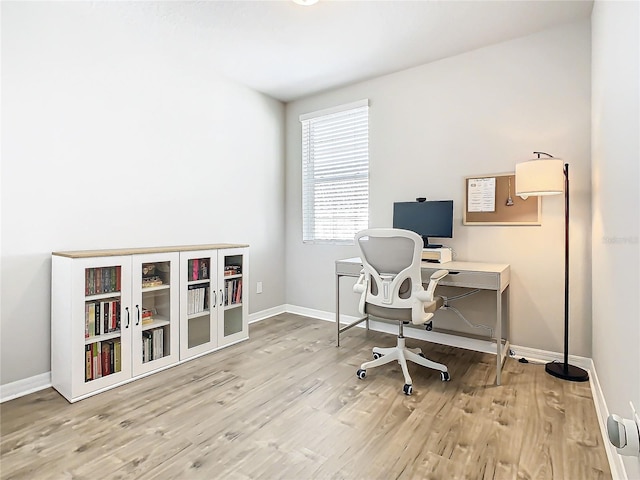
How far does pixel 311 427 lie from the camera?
6.03 ft

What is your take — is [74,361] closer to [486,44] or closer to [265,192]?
[265,192]

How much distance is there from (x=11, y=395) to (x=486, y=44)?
4.27 metres

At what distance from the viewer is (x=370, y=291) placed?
8.12 feet

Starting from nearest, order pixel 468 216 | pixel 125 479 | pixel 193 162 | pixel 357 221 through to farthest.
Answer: pixel 125 479 → pixel 468 216 → pixel 193 162 → pixel 357 221

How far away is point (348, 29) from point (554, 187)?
189 centimetres

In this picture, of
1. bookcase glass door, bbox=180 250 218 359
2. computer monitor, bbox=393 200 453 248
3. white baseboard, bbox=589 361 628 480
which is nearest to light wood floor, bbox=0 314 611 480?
white baseboard, bbox=589 361 628 480

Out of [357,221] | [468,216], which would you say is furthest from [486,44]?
[357,221]

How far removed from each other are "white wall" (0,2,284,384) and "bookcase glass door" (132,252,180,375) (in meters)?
0.43

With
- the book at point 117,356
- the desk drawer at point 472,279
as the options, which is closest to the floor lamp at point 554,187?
the desk drawer at point 472,279

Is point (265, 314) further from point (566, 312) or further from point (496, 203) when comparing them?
point (566, 312)

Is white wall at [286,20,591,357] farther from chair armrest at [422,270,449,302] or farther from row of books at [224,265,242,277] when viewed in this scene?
row of books at [224,265,242,277]

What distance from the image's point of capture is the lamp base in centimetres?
235

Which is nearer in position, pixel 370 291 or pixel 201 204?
pixel 370 291

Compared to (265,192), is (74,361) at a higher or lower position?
lower
